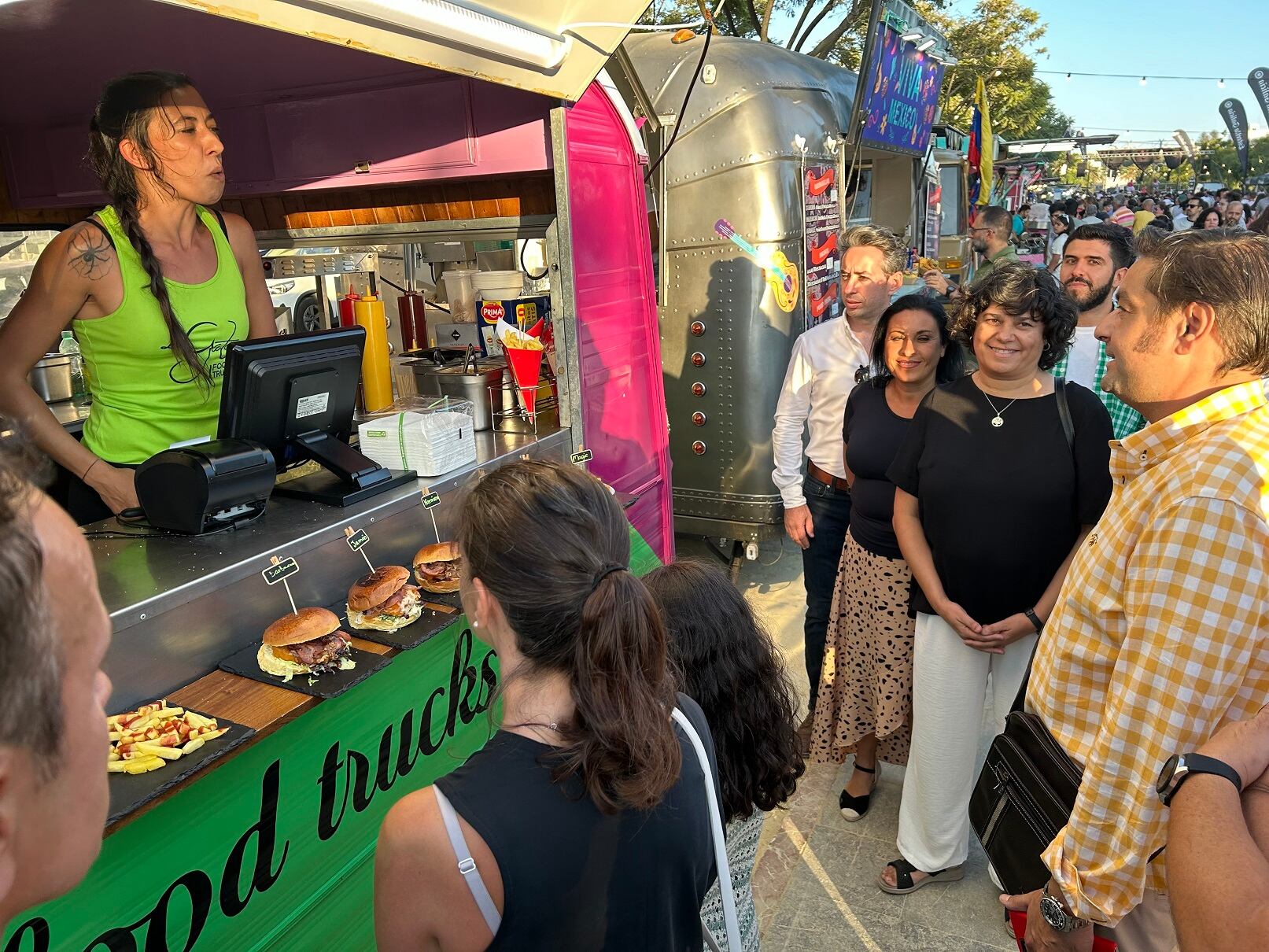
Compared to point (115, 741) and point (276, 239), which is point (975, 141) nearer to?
point (276, 239)

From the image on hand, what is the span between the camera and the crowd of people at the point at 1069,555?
1446 millimetres

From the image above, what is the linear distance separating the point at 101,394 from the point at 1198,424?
2.92 metres

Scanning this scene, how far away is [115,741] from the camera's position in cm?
185

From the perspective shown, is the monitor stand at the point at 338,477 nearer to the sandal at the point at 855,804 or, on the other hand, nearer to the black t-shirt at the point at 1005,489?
the black t-shirt at the point at 1005,489

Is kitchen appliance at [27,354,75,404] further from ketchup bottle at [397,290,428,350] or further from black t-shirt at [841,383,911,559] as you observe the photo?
black t-shirt at [841,383,911,559]

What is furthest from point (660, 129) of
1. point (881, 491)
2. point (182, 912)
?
point (182, 912)

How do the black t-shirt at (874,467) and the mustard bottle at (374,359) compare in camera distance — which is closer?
the black t-shirt at (874,467)

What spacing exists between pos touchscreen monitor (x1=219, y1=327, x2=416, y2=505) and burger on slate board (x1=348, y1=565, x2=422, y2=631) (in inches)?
11.4

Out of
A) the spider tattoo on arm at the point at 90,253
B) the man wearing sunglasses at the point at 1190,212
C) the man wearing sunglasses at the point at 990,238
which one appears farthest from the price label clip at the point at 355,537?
the man wearing sunglasses at the point at 1190,212

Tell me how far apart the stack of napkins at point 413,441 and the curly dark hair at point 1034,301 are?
1.82m

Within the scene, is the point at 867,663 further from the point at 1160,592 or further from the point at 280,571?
the point at 280,571

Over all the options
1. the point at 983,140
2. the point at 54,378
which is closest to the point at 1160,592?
the point at 54,378

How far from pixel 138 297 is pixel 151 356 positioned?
0.62 ft

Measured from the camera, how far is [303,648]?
222 cm
